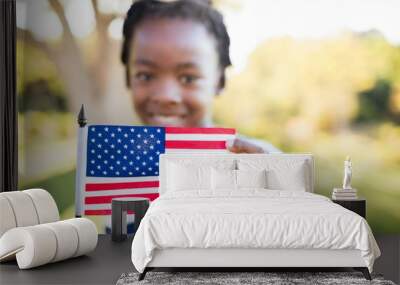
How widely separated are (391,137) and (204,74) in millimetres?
2244

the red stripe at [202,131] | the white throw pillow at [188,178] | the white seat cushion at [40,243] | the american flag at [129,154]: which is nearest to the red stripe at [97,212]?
the american flag at [129,154]

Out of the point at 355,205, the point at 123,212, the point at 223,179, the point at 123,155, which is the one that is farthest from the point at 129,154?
the point at 355,205

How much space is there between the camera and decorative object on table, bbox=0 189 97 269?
4.61 meters

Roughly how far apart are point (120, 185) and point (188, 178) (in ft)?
3.11

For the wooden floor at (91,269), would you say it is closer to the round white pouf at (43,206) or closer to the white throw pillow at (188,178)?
the round white pouf at (43,206)

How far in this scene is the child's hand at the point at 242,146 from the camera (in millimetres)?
6719

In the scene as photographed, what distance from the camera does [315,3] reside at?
6719mm

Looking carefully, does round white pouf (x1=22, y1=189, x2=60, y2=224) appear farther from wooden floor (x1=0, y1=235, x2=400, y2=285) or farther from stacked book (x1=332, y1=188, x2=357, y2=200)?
stacked book (x1=332, y1=188, x2=357, y2=200)

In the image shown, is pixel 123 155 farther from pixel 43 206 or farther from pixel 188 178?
pixel 43 206

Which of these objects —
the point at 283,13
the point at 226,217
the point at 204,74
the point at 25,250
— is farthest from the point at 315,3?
the point at 25,250

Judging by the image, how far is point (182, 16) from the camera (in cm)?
673

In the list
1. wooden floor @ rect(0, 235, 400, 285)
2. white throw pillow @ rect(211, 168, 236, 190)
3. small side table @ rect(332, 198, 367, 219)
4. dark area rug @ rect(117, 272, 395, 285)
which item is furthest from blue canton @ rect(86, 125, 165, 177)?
dark area rug @ rect(117, 272, 395, 285)

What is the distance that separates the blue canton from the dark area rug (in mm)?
2202

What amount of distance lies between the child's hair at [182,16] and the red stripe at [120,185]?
120 cm
